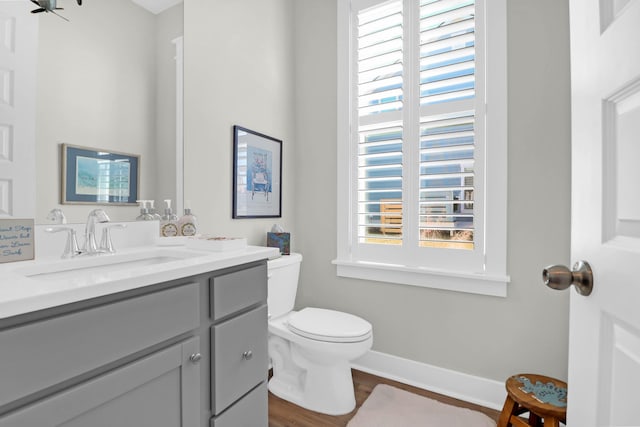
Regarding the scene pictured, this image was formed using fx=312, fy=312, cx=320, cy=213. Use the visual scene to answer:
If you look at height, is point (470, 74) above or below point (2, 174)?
above

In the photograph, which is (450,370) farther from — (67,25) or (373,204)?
(67,25)

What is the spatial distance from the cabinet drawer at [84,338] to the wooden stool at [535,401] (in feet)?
4.56

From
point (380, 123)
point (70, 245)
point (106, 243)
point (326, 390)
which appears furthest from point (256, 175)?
point (326, 390)

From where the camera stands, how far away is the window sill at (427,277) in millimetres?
1701

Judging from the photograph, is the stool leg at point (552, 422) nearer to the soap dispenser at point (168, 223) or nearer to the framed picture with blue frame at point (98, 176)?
the soap dispenser at point (168, 223)

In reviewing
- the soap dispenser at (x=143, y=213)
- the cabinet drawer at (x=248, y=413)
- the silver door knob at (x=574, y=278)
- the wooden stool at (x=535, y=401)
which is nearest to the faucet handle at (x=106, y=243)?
the soap dispenser at (x=143, y=213)

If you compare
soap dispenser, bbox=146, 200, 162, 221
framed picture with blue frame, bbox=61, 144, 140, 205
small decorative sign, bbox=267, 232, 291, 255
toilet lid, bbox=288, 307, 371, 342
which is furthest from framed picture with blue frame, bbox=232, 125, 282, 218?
toilet lid, bbox=288, 307, 371, 342

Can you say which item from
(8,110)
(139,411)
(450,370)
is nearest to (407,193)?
(450,370)

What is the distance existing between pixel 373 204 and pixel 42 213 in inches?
64.8

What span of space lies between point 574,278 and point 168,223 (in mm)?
1420

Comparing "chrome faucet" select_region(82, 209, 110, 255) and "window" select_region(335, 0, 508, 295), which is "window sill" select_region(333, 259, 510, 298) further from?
"chrome faucet" select_region(82, 209, 110, 255)

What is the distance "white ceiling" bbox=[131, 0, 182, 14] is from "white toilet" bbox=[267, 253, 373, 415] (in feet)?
4.27

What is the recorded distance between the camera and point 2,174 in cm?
94

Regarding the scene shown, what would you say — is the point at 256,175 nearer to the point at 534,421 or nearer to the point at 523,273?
the point at 523,273
